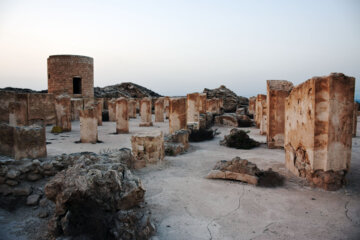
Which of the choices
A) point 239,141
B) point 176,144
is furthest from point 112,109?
point 239,141

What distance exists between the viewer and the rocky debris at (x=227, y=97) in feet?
88.1

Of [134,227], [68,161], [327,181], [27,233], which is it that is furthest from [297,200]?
[68,161]

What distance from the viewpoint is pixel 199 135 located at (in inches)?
409

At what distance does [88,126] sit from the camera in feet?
32.6

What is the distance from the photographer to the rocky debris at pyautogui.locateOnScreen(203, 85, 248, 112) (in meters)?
26.8

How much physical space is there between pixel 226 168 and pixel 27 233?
3.52m

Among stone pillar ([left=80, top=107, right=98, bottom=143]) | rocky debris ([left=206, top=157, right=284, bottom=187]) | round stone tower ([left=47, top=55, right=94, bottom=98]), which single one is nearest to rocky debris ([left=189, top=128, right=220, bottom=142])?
stone pillar ([left=80, top=107, right=98, bottom=143])

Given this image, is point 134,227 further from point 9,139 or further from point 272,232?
point 9,139

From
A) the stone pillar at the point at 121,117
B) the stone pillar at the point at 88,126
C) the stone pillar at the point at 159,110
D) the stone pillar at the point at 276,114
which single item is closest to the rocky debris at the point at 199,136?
the stone pillar at the point at 276,114

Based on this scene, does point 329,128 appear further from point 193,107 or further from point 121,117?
point 121,117

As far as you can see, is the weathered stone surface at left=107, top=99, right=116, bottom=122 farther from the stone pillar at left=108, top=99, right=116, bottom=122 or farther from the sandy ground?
the sandy ground

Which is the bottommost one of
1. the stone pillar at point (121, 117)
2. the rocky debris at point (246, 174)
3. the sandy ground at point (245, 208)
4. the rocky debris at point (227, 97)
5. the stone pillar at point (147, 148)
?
the sandy ground at point (245, 208)

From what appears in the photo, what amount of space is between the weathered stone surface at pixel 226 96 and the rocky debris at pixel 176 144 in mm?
18528

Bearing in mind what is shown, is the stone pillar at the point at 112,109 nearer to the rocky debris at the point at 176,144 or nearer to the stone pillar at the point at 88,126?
the stone pillar at the point at 88,126
